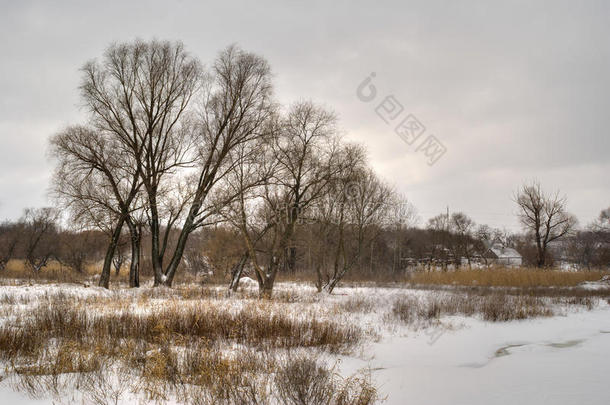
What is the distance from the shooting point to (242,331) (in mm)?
8969

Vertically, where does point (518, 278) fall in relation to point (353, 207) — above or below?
below

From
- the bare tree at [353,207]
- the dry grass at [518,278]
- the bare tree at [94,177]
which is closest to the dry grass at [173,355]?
the bare tree at [353,207]

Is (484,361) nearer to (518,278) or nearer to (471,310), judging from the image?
(471,310)

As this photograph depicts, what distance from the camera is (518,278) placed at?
25.2 metres

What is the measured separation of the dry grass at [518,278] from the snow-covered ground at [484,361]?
40.6ft

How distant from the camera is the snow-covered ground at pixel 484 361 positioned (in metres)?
5.90

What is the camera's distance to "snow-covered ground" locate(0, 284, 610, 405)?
5.90 m

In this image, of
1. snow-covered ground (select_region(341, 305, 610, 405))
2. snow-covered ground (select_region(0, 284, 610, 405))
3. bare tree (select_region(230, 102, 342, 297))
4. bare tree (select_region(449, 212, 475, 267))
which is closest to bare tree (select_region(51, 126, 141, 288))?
bare tree (select_region(230, 102, 342, 297))

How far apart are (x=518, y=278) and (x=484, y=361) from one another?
1961 centimetres

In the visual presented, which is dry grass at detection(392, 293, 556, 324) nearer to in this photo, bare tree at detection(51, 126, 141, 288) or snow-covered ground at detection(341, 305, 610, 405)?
snow-covered ground at detection(341, 305, 610, 405)

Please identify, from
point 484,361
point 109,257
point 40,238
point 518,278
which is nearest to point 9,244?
point 40,238

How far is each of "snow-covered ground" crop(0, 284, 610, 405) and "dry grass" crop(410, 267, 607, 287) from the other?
12.4 m

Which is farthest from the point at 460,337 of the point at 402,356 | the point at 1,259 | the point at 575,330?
the point at 1,259

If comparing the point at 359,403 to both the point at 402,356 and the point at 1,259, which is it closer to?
the point at 402,356
